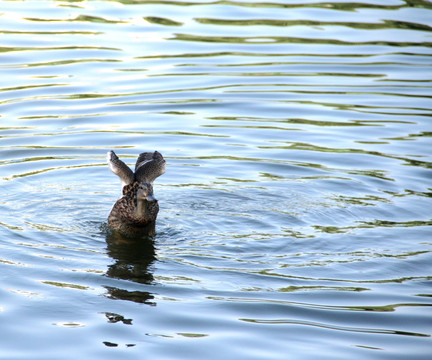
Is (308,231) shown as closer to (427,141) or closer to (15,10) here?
(427,141)

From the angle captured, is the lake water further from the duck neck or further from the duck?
the duck neck

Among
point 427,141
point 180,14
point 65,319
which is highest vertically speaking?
point 180,14

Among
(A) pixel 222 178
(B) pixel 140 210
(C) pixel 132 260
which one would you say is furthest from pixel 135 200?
(A) pixel 222 178

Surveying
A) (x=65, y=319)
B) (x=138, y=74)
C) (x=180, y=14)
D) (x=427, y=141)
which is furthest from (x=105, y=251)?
(x=180, y=14)

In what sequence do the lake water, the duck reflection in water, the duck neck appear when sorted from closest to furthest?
1. the lake water
2. the duck reflection in water
3. the duck neck

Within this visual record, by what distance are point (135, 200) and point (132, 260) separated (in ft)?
3.79

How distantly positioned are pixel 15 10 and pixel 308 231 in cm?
1256

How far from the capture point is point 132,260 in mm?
9156

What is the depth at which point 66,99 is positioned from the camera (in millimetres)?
14805

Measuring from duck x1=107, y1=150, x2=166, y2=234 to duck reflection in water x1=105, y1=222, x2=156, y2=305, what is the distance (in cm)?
10

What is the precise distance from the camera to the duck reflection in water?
8047 mm

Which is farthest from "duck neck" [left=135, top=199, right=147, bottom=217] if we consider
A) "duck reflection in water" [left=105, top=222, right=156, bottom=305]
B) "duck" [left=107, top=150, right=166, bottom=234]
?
"duck reflection in water" [left=105, top=222, right=156, bottom=305]

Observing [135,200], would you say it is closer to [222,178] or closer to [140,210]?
[140,210]

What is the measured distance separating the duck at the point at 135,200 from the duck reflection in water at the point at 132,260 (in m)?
0.10
